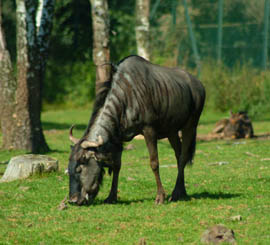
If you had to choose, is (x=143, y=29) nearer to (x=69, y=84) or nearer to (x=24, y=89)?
(x=24, y=89)

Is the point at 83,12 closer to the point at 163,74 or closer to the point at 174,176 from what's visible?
the point at 174,176

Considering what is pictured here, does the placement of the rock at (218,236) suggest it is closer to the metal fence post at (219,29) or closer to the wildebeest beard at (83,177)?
the wildebeest beard at (83,177)

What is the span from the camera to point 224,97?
28.8 m

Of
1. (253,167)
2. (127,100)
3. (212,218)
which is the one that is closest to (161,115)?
(127,100)

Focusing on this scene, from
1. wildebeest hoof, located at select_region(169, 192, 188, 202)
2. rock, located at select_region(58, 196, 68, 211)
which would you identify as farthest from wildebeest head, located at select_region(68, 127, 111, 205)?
wildebeest hoof, located at select_region(169, 192, 188, 202)

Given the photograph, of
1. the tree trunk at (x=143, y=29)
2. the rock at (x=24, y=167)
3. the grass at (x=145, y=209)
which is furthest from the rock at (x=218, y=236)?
the tree trunk at (x=143, y=29)

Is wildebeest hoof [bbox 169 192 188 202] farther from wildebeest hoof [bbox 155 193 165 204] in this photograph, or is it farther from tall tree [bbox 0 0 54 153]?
tall tree [bbox 0 0 54 153]

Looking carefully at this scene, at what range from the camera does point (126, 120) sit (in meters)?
9.64

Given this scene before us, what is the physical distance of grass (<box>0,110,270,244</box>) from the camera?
7.85m

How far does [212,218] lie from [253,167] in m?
5.60

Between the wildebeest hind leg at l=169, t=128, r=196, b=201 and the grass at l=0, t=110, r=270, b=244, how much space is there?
10.1 inches

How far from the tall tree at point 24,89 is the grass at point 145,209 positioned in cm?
205

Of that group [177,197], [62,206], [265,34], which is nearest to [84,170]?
[62,206]

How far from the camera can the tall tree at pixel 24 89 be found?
56.1 ft
